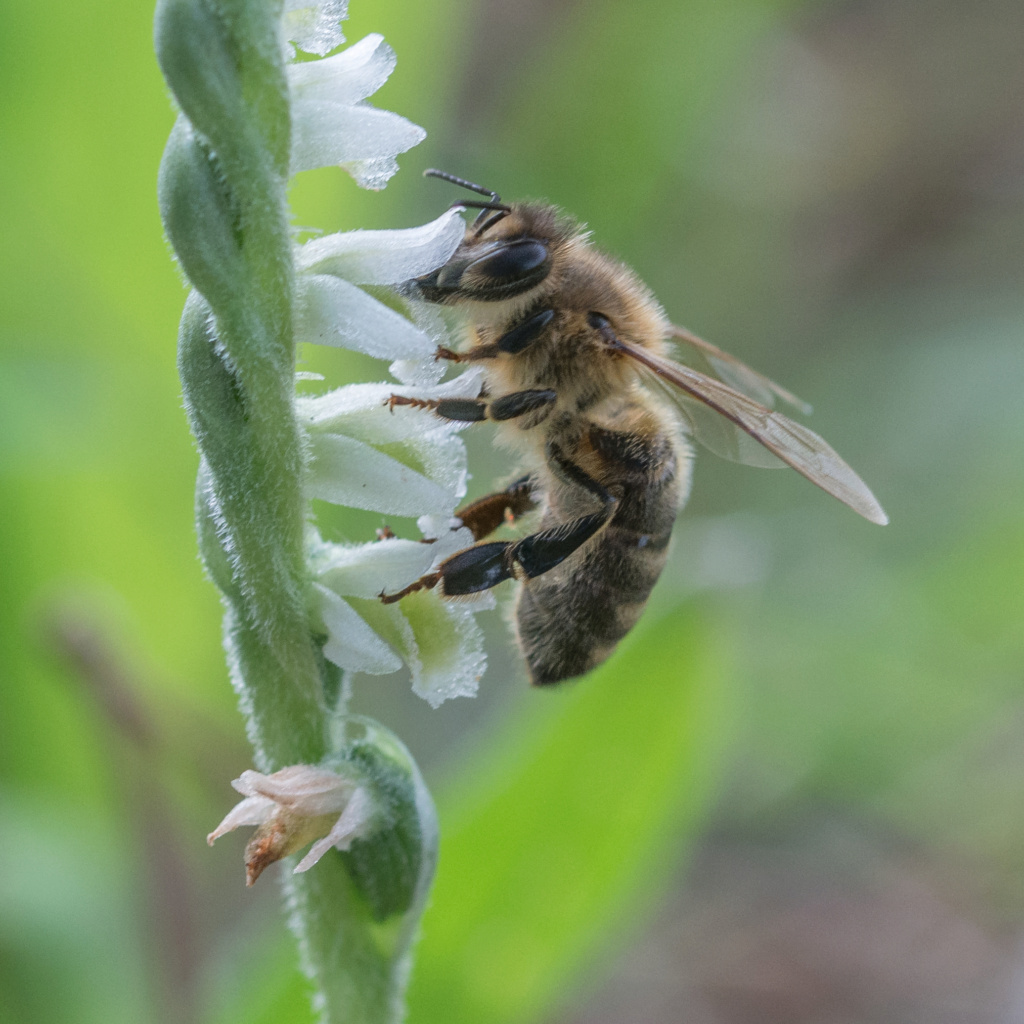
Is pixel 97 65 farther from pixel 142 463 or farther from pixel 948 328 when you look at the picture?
pixel 948 328

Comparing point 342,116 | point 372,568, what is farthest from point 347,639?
point 342,116

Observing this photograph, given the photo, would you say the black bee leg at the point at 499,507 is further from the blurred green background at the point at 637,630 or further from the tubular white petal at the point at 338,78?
the tubular white petal at the point at 338,78

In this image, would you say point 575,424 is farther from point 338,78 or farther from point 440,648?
point 338,78

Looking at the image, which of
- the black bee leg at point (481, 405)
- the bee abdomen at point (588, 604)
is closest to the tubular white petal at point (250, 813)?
the black bee leg at point (481, 405)

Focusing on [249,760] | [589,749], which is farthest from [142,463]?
[589,749]

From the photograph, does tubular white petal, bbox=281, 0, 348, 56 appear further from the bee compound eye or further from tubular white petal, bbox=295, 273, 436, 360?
the bee compound eye

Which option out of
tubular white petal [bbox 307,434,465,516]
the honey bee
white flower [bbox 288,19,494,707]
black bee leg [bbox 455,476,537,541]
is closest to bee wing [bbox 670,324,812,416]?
the honey bee

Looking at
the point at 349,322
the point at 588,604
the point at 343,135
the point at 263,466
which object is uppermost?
the point at 343,135
